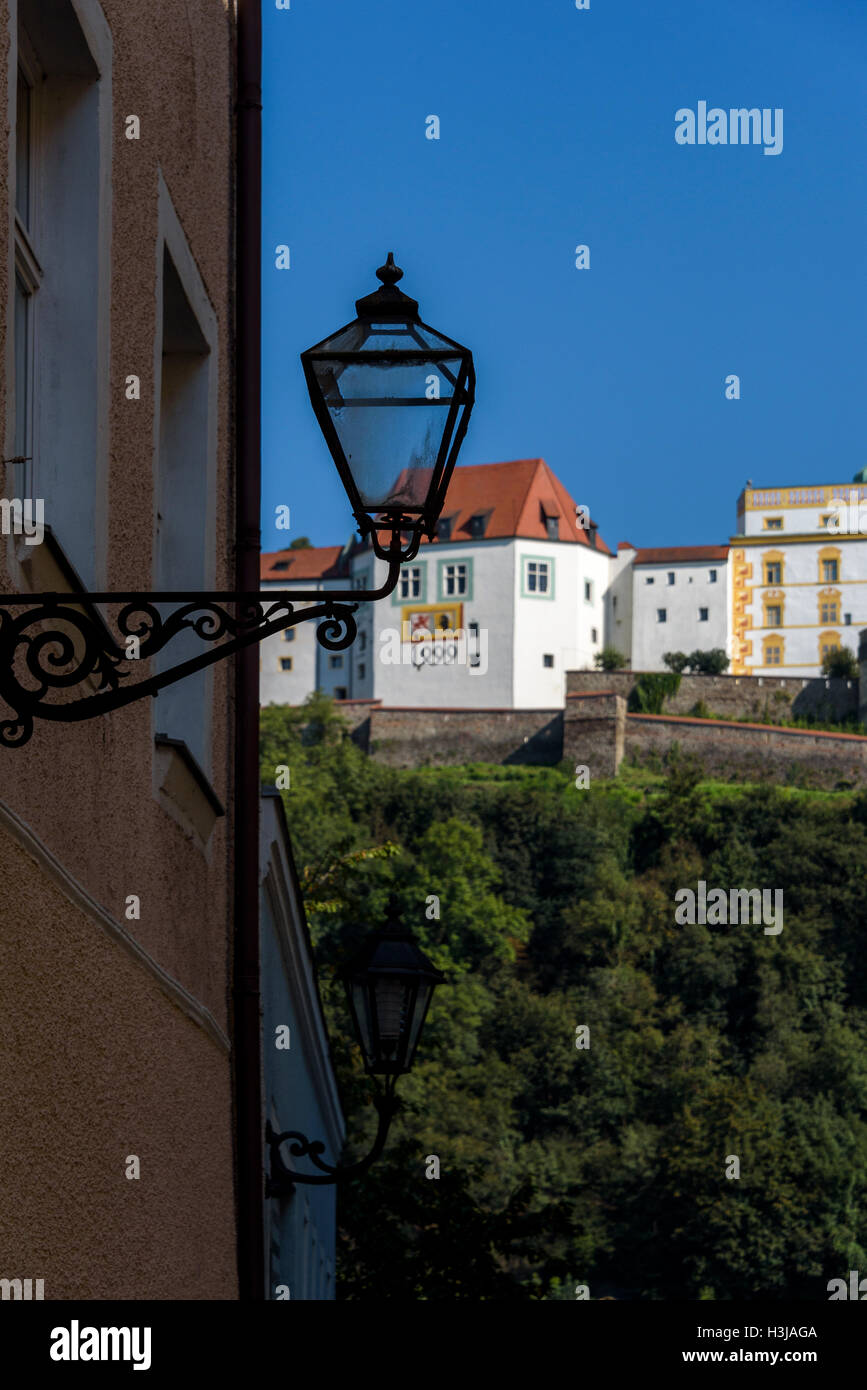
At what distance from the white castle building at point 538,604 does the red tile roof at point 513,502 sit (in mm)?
72

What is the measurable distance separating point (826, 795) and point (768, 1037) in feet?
37.9

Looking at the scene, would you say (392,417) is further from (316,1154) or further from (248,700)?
(316,1154)

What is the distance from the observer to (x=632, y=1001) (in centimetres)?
6150

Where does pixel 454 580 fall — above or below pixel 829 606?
below

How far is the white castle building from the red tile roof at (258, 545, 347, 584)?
9 cm

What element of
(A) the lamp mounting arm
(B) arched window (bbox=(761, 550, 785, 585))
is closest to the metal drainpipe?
(A) the lamp mounting arm

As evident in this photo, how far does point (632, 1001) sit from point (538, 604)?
613 inches

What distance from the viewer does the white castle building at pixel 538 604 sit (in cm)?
7062

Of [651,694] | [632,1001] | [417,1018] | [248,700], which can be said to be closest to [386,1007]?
[417,1018]

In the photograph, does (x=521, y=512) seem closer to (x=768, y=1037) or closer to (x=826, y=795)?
(x=826, y=795)

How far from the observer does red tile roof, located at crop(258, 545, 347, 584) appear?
76.9 metres
